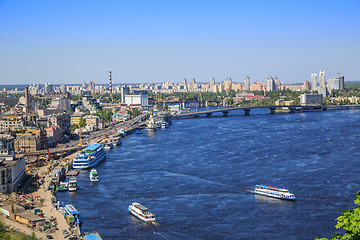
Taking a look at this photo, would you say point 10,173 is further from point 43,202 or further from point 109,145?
point 109,145

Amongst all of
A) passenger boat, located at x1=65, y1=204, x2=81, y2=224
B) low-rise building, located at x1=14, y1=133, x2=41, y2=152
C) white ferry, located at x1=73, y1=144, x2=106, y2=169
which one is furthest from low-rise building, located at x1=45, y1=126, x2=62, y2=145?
passenger boat, located at x1=65, y1=204, x2=81, y2=224

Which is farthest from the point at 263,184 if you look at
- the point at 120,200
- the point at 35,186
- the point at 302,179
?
the point at 35,186

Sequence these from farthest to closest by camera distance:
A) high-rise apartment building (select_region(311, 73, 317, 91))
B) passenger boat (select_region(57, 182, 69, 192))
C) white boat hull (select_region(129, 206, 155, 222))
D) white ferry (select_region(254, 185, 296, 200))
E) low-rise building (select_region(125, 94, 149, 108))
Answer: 1. high-rise apartment building (select_region(311, 73, 317, 91))
2. low-rise building (select_region(125, 94, 149, 108))
3. passenger boat (select_region(57, 182, 69, 192))
4. white ferry (select_region(254, 185, 296, 200))
5. white boat hull (select_region(129, 206, 155, 222))

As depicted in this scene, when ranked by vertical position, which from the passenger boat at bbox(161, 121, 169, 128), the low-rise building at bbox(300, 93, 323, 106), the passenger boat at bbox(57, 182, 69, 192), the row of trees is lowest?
the passenger boat at bbox(57, 182, 69, 192)

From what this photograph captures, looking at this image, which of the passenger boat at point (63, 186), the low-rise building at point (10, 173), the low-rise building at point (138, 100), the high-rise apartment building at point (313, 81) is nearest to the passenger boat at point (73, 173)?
the low-rise building at point (10, 173)

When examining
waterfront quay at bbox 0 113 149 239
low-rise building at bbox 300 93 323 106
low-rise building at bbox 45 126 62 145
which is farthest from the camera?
low-rise building at bbox 300 93 323 106

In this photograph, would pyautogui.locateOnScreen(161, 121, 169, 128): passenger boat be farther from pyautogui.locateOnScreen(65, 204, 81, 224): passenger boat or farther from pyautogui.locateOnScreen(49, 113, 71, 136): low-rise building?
pyautogui.locateOnScreen(65, 204, 81, 224): passenger boat

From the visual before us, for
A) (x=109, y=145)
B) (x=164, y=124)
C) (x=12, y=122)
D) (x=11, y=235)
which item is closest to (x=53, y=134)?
(x=109, y=145)
